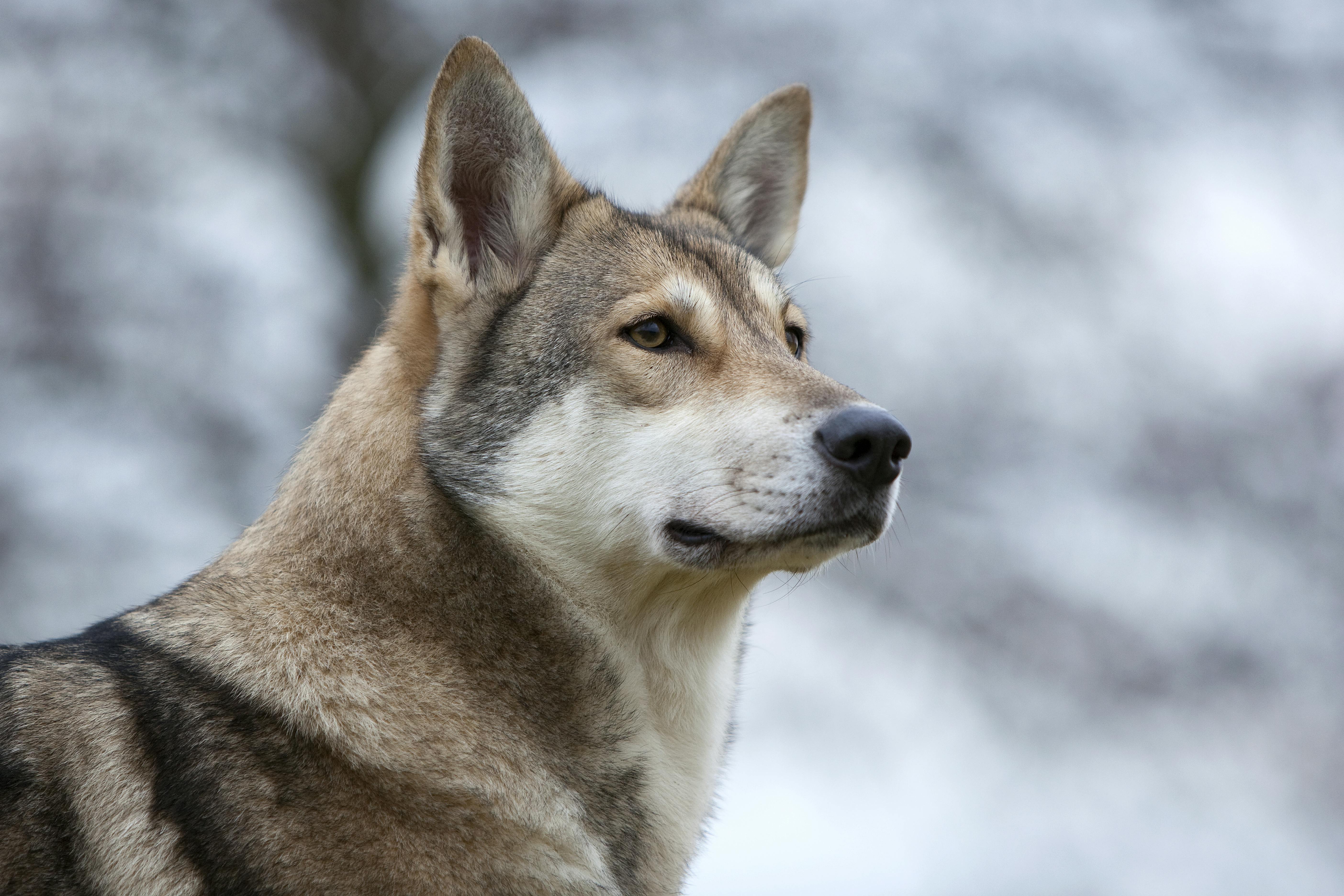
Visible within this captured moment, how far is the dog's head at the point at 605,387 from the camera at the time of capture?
3441 mm

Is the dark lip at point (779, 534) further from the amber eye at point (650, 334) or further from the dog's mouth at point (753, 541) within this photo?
the amber eye at point (650, 334)

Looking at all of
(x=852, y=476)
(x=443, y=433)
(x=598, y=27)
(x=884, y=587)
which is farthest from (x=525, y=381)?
(x=598, y=27)

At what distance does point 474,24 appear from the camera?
37.6ft

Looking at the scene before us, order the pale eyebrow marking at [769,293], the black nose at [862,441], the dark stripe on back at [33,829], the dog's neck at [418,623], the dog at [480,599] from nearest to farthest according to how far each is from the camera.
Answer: the dark stripe on back at [33,829] → the dog at [480,599] → the dog's neck at [418,623] → the black nose at [862,441] → the pale eyebrow marking at [769,293]

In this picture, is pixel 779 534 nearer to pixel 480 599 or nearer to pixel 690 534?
pixel 690 534

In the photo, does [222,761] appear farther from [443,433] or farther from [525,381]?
[525,381]

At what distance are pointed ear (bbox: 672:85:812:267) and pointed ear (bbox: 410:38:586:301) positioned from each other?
1.04 m

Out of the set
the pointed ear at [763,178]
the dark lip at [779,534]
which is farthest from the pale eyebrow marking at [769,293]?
the dark lip at [779,534]

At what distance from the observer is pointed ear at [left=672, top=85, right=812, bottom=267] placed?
5.12 m

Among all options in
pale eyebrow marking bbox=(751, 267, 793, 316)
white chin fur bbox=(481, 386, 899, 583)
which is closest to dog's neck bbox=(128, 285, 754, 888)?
white chin fur bbox=(481, 386, 899, 583)

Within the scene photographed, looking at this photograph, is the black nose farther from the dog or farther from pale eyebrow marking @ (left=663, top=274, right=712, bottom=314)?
pale eyebrow marking @ (left=663, top=274, right=712, bottom=314)

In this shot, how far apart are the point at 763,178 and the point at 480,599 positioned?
2.79 m

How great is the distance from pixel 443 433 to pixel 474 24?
9073 mm

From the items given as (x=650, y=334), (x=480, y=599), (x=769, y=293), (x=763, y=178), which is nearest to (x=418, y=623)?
(x=480, y=599)
